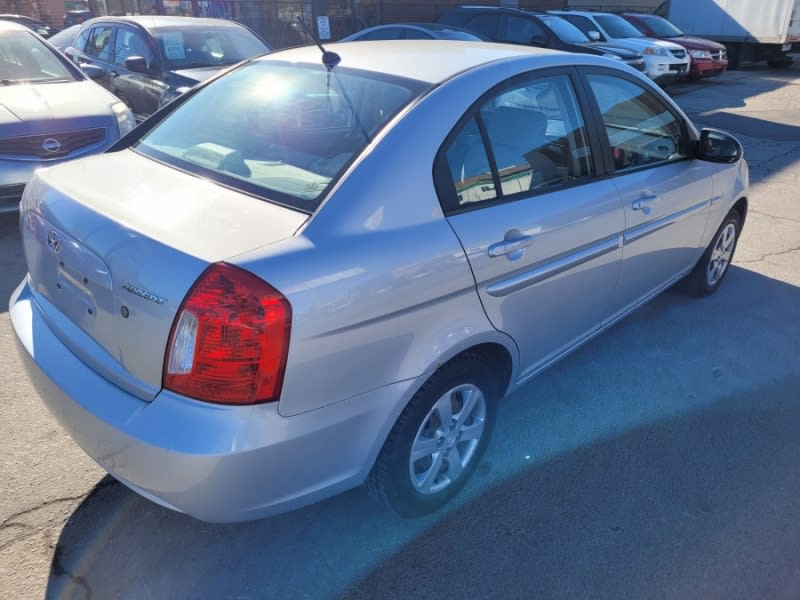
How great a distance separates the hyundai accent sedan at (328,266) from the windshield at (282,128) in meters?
0.01

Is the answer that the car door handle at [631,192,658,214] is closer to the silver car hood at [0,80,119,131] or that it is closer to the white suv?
the silver car hood at [0,80,119,131]

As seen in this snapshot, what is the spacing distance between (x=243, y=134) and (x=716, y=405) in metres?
2.69

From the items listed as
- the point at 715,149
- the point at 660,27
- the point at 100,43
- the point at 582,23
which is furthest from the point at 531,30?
the point at 715,149

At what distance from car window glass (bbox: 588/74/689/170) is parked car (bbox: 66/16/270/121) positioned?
15.7 feet

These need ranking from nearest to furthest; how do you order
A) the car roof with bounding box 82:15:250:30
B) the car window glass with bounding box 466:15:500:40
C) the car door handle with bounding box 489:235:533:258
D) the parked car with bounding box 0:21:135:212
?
the car door handle with bounding box 489:235:533:258, the parked car with bounding box 0:21:135:212, the car roof with bounding box 82:15:250:30, the car window glass with bounding box 466:15:500:40

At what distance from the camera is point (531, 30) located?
11.7 m

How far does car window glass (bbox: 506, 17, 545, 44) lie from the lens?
11.6 meters

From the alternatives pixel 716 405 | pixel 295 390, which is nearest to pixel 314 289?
pixel 295 390

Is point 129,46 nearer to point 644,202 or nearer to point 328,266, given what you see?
point 644,202

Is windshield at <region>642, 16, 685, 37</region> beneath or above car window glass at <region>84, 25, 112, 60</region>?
beneath

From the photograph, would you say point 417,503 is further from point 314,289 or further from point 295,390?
point 314,289

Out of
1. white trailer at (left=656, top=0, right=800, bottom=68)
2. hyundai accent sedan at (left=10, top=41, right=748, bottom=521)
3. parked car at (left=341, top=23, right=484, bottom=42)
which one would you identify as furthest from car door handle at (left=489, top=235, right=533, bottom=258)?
white trailer at (left=656, top=0, right=800, bottom=68)

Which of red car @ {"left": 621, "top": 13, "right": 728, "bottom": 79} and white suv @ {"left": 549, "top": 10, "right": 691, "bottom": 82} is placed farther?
red car @ {"left": 621, "top": 13, "right": 728, "bottom": 79}

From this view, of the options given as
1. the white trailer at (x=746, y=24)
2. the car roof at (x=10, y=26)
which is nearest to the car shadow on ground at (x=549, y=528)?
the car roof at (x=10, y=26)
